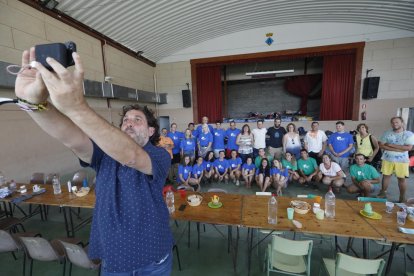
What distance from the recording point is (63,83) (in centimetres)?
50

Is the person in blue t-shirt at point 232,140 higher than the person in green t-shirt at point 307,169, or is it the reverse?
the person in blue t-shirt at point 232,140

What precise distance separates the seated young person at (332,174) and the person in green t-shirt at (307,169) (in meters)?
0.18

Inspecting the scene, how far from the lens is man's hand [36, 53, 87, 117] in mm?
492

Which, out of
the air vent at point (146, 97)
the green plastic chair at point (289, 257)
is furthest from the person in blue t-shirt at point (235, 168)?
the air vent at point (146, 97)

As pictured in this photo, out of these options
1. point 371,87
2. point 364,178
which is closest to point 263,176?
point 364,178

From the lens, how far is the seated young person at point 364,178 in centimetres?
397

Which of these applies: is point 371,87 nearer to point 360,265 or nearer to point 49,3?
point 360,265

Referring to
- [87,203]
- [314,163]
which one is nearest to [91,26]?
[87,203]

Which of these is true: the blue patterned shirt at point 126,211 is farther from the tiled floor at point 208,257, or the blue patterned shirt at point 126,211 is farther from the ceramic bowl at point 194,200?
the tiled floor at point 208,257

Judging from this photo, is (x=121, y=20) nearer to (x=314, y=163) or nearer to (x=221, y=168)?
(x=221, y=168)

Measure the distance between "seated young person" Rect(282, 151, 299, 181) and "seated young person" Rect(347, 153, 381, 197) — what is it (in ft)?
3.63

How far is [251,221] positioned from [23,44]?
522cm

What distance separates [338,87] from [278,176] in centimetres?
508

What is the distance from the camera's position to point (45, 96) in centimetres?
63
